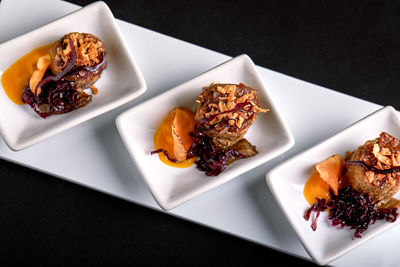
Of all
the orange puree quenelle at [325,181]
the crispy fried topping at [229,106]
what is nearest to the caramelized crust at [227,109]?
the crispy fried topping at [229,106]

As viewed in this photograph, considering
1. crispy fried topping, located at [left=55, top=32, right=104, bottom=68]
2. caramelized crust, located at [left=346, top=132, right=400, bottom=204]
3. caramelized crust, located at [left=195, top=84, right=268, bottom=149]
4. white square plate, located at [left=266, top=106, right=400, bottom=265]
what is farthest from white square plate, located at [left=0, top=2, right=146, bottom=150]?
caramelized crust, located at [left=346, top=132, right=400, bottom=204]

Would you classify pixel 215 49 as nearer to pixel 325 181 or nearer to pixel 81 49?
pixel 81 49

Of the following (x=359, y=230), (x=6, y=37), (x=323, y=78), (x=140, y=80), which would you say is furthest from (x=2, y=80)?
(x=359, y=230)

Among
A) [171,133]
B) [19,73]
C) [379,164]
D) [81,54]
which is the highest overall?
[81,54]

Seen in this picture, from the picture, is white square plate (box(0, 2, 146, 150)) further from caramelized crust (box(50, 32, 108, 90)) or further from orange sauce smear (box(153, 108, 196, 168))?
orange sauce smear (box(153, 108, 196, 168))

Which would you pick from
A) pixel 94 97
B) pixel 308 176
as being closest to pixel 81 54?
pixel 94 97
